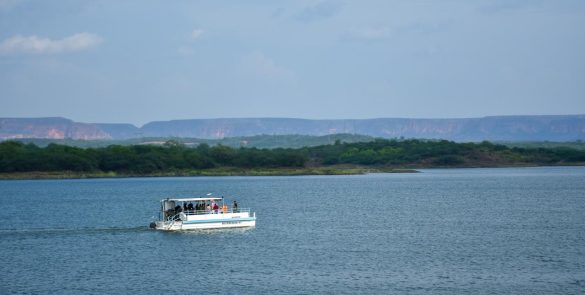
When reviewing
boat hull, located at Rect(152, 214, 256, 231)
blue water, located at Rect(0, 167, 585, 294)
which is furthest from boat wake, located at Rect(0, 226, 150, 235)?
boat hull, located at Rect(152, 214, 256, 231)

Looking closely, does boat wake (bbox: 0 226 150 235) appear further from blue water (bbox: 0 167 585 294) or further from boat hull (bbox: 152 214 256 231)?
boat hull (bbox: 152 214 256 231)

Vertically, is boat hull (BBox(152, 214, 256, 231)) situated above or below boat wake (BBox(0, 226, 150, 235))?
above

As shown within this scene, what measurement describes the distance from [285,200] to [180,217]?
1614 inches

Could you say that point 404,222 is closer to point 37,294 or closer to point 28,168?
point 37,294

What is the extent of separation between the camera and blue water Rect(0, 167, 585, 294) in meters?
Answer: 46.1

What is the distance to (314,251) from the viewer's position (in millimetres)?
58094

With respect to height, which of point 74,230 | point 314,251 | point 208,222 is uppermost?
point 208,222

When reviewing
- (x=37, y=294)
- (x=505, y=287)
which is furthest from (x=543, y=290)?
(x=37, y=294)

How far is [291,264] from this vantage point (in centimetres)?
5259

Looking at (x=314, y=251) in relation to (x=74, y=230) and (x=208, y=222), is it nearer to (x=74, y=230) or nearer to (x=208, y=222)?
(x=208, y=222)

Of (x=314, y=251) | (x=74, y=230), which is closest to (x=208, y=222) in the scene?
(x=74, y=230)

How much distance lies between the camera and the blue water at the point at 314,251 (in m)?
46.1

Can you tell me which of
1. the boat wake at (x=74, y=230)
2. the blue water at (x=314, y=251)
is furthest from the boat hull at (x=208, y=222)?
the boat wake at (x=74, y=230)

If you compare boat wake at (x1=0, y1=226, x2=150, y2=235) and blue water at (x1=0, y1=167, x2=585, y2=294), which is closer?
blue water at (x1=0, y1=167, x2=585, y2=294)
